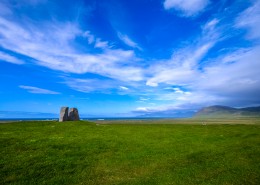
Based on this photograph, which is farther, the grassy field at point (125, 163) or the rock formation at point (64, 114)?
the rock formation at point (64, 114)

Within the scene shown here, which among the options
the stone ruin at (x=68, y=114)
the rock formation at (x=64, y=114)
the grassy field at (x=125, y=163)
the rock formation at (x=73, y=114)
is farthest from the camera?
the rock formation at (x=73, y=114)

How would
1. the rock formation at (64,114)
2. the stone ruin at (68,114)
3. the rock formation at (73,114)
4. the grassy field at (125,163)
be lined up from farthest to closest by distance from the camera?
the rock formation at (73,114)
the stone ruin at (68,114)
the rock formation at (64,114)
the grassy field at (125,163)

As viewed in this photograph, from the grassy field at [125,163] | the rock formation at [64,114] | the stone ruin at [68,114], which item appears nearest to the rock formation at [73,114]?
the stone ruin at [68,114]

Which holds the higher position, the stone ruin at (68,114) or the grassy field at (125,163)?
the stone ruin at (68,114)

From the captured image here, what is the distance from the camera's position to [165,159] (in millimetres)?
23703

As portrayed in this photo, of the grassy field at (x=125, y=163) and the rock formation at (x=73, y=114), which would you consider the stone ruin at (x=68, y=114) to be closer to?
the rock formation at (x=73, y=114)

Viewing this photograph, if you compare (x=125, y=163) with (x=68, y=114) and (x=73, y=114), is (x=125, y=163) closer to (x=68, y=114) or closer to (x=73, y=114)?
(x=68, y=114)

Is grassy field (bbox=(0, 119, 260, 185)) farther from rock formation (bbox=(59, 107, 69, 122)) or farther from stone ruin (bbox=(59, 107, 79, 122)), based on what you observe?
stone ruin (bbox=(59, 107, 79, 122))

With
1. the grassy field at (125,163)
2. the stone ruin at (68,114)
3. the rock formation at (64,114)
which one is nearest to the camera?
the grassy field at (125,163)

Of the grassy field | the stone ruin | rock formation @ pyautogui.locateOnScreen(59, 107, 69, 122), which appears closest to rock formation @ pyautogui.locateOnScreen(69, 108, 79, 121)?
the stone ruin

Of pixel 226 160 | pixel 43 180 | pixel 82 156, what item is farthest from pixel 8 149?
pixel 226 160

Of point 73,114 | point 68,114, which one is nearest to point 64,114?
point 68,114

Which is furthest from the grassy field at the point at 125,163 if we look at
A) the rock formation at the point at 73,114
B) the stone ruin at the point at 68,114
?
the rock formation at the point at 73,114

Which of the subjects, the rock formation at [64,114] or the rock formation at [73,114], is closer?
the rock formation at [64,114]
